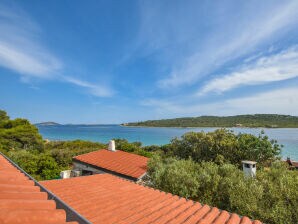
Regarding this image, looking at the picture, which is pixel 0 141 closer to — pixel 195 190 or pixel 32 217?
pixel 195 190

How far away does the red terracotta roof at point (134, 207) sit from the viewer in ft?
14.3

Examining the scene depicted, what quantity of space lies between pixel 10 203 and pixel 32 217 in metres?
0.42

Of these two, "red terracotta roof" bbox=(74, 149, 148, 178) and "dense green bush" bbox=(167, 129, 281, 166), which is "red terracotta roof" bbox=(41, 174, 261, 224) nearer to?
"red terracotta roof" bbox=(74, 149, 148, 178)

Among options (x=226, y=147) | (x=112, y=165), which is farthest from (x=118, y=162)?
(x=226, y=147)

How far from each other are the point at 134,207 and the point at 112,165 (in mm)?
9946

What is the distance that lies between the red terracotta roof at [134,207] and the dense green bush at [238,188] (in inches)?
93.2

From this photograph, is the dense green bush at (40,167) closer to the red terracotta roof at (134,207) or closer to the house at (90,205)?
the house at (90,205)

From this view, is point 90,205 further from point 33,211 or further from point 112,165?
point 112,165

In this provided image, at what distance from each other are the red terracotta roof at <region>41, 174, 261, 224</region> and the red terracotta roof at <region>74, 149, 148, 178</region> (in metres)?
6.21

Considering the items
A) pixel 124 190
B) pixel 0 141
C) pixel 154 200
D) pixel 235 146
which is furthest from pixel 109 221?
pixel 0 141

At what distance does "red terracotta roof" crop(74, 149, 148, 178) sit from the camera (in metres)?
13.5

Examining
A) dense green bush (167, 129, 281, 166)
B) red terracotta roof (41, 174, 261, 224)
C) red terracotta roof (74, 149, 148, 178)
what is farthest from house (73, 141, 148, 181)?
red terracotta roof (41, 174, 261, 224)

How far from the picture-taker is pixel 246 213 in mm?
6902

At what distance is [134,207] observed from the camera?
5.10 meters
